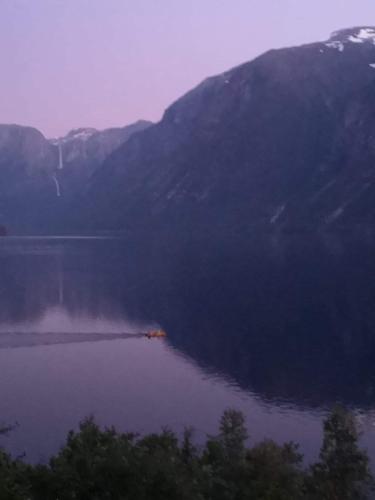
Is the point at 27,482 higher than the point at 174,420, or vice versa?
the point at 27,482

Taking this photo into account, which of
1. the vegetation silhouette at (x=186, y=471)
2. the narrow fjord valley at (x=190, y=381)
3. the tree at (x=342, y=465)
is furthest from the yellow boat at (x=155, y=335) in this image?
the tree at (x=342, y=465)

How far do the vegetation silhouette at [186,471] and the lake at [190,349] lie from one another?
9.64 meters

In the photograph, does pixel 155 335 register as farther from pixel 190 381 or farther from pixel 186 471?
pixel 186 471

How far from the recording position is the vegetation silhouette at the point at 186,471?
18359 millimetres

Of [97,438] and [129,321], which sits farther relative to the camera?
[129,321]

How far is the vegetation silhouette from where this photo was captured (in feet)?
60.2

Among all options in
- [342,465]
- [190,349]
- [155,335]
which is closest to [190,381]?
[190,349]

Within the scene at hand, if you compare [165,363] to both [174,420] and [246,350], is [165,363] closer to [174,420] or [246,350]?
[246,350]

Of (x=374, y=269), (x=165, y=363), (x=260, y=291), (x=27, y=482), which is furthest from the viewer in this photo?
(x=374, y=269)

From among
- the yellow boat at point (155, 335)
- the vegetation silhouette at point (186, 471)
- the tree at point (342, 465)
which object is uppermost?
the vegetation silhouette at point (186, 471)

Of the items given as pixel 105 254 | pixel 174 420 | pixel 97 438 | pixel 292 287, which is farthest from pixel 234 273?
pixel 97 438

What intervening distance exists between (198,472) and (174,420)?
67.3 feet

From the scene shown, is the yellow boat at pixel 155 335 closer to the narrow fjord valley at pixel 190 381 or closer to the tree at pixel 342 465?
the narrow fjord valley at pixel 190 381

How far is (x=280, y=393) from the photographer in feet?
154
